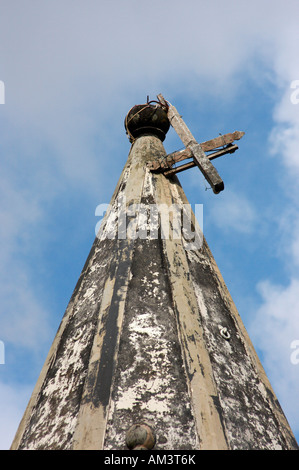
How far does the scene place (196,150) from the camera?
741cm

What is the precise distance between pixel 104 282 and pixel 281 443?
2528 mm

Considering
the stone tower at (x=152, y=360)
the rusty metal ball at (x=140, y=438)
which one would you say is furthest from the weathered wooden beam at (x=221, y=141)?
the rusty metal ball at (x=140, y=438)

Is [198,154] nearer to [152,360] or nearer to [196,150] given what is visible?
[196,150]

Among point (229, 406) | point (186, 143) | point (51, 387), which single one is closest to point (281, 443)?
point (229, 406)

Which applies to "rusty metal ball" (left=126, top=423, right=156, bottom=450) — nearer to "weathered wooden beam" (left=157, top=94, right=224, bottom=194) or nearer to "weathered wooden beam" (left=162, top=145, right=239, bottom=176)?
"weathered wooden beam" (left=157, top=94, right=224, bottom=194)

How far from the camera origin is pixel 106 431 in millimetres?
3742
